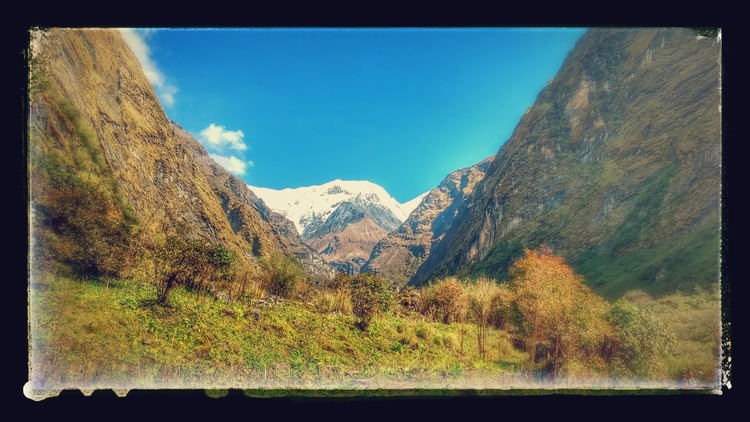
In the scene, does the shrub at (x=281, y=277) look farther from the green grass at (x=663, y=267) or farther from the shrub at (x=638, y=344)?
the shrub at (x=638, y=344)

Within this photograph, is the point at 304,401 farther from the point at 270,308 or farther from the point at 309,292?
the point at 309,292

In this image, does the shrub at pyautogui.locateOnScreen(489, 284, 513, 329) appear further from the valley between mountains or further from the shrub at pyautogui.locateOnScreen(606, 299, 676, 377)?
the shrub at pyautogui.locateOnScreen(606, 299, 676, 377)

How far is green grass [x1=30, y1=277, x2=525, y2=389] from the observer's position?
11.5m

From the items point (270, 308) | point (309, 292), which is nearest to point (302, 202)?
point (309, 292)

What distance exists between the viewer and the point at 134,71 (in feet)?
60.1

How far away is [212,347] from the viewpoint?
41.4 feet

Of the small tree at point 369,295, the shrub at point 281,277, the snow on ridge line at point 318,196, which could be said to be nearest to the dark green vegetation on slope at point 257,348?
the small tree at point 369,295

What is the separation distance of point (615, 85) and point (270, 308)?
53.3m

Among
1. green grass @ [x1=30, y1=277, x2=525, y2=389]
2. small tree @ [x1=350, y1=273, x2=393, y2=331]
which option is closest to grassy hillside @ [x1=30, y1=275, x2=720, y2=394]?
green grass @ [x1=30, y1=277, x2=525, y2=389]

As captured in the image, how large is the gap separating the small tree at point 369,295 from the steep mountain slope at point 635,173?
862cm

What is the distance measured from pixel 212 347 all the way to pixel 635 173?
28432mm

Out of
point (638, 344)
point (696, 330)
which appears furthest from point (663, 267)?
point (638, 344)

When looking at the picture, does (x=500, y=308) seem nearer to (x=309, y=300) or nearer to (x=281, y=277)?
(x=309, y=300)

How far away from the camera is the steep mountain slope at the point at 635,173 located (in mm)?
16359
